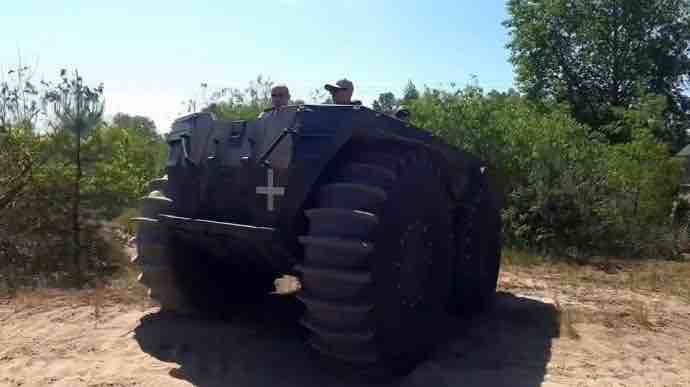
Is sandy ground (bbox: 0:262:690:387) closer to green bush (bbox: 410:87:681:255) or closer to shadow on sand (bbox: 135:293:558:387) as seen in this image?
shadow on sand (bbox: 135:293:558:387)

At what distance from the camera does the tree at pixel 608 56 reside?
26781 millimetres

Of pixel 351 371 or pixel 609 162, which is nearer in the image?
pixel 351 371

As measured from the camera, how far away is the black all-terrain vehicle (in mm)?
3561

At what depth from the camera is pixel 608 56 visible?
27344 mm

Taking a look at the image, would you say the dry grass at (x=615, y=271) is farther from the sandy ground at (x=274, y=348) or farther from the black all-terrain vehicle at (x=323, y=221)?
the black all-terrain vehicle at (x=323, y=221)

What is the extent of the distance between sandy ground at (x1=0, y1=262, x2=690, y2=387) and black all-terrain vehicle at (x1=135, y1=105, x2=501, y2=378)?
0.34m

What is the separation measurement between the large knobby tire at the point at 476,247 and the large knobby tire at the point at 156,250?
7.64 ft

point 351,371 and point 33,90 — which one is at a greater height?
point 33,90

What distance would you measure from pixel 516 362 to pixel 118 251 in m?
7.25

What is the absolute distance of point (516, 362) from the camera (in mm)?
4547

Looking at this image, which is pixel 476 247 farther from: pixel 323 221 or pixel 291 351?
pixel 323 221

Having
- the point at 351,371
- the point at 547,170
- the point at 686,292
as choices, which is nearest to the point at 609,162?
the point at 547,170

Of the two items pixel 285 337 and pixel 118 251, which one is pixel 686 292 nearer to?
pixel 285 337

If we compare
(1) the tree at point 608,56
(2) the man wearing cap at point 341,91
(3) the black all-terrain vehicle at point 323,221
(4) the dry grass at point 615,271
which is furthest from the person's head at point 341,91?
(1) the tree at point 608,56
